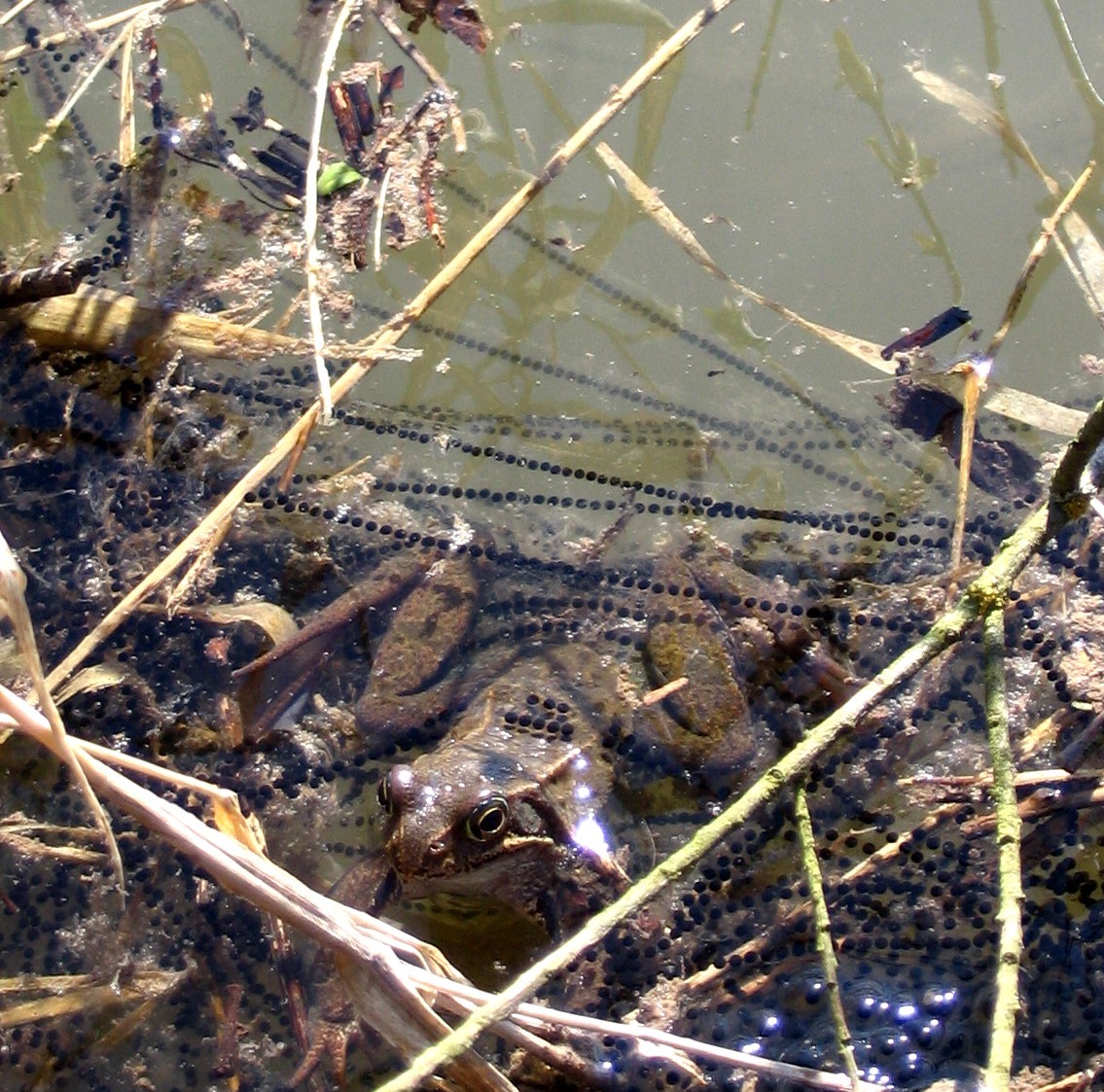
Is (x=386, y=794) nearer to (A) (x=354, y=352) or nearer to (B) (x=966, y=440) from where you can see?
(A) (x=354, y=352)

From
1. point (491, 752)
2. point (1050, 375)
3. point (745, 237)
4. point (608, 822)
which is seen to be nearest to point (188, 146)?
point (745, 237)

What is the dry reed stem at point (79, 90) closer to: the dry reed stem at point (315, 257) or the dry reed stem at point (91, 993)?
the dry reed stem at point (315, 257)

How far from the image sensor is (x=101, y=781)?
2123 millimetres

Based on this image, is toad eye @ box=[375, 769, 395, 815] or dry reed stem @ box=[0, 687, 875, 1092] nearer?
dry reed stem @ box=[0, 687, 875, 1092]

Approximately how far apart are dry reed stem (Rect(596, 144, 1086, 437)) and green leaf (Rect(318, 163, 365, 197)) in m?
1.18

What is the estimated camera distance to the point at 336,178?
3.88 meters

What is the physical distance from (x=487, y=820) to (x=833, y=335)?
2.27 meters

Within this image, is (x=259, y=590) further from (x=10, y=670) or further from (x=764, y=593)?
(x=764, y=593)

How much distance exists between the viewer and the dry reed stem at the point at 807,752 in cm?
175

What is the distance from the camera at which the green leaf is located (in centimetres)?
387

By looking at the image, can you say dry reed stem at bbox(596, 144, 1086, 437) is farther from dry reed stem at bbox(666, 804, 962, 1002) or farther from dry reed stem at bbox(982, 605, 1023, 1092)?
dry reed stem at bbox(982, 605, 1023, 1092)

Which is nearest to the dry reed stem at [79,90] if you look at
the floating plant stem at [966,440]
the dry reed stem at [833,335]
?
the dry reed stem at [833,335]

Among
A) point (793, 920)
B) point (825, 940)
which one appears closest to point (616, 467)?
point (793, 920)

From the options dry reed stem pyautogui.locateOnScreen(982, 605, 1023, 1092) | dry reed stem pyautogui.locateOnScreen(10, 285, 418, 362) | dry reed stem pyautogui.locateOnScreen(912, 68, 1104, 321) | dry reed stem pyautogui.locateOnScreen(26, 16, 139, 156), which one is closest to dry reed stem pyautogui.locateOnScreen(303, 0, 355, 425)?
dry reed stem pyautogui.locateOnScreen(10, 285, 418, 362)
